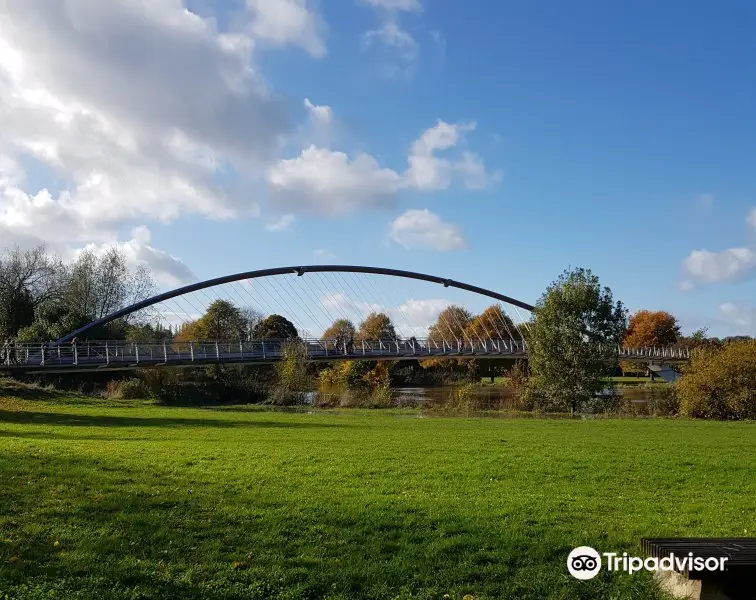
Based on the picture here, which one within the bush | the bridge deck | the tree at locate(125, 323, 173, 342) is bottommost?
the bush

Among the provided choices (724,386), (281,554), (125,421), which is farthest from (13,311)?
(281,554)

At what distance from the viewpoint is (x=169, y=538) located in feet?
20.1

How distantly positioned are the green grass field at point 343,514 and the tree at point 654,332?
80.9 metres

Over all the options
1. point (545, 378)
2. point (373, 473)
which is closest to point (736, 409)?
point (545, 378)

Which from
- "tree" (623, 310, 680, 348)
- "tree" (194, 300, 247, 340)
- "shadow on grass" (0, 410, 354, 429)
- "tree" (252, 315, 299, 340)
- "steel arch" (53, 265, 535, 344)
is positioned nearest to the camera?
"shadow on grass" (0, 410, 354, 429)

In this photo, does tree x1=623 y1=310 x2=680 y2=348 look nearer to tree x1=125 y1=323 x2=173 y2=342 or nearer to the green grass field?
tree x1=125 y1=323 x2=173 y2=342

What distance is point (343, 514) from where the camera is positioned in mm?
7086

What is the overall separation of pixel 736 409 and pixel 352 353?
25.1 m

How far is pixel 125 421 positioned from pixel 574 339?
2065cm

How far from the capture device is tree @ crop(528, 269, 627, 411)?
30953mm

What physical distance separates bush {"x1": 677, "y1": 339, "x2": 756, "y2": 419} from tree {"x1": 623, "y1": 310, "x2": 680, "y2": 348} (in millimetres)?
62864

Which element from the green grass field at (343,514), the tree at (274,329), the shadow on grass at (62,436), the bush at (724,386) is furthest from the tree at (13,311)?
the bush at (724,386)

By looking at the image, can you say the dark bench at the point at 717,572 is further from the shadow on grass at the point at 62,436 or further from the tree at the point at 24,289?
the tree at the point at 24,289

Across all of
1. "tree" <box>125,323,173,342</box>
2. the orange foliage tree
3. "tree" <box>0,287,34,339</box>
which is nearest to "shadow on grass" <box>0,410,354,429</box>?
"tree" <box>125,323,173,342</box>
